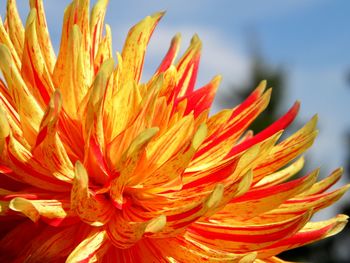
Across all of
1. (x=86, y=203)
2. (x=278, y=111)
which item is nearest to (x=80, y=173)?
(x=86, y=203)

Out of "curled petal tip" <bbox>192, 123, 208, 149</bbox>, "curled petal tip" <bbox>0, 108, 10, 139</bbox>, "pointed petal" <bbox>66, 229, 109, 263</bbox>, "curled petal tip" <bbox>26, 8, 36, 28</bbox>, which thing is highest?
"curled petal tip" <bbox>26, 8, 36, 28</bbox>

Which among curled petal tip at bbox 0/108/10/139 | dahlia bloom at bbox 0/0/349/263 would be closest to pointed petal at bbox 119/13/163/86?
dahlia bloom at bbox 0/0/349/263

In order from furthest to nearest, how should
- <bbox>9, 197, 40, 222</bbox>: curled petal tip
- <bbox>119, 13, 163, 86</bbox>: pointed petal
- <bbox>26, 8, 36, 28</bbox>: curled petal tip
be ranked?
<bbox>119, 13, 163, 86</bbox>: pointed petal, <bbox>26, 8, 36, 28</bbox>: curled petal tip, <bbox>9, 197, 40, 222</bbox>: curled petal tip

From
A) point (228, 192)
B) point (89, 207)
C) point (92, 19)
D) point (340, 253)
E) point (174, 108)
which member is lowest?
point (89, 207)

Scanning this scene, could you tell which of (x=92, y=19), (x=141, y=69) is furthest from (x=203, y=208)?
(x=92, y=19)

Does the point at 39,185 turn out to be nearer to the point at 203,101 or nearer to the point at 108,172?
the point at 108,172

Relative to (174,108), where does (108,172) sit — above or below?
below

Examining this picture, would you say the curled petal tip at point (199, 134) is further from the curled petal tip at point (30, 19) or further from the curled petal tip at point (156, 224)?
the curled petal tip at point (30, 19)

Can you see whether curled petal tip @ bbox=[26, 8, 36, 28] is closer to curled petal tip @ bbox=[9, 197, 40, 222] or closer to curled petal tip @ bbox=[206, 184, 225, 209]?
curled petal tip @ bbox=[9, 197, 40, 222]
